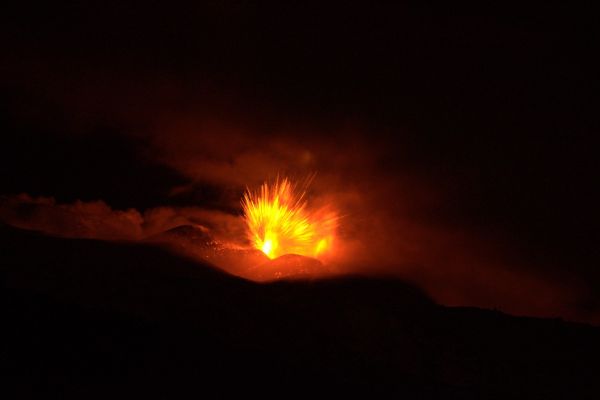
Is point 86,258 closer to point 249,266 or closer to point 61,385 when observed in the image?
point 249,266

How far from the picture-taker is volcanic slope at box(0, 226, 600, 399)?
12.6 metres

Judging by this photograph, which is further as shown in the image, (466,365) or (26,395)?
(466,365)

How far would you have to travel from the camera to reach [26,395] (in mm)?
10773

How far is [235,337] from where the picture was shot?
59.2 feet

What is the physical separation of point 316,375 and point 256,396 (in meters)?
2.12

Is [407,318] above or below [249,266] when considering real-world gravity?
below

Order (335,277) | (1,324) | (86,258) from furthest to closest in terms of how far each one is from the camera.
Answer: (335,277) → (86,258) → (1,324)

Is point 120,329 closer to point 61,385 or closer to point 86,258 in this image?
point 61,385

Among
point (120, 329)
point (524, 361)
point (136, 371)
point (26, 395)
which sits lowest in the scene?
point (26, 395)

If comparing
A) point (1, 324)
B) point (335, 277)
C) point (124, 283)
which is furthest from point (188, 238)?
point (1, 324)

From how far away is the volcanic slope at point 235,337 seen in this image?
12.6 m

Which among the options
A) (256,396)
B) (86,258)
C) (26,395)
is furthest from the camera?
(86,258)

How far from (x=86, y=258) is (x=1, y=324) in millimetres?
12185

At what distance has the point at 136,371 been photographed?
12.6m
